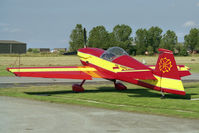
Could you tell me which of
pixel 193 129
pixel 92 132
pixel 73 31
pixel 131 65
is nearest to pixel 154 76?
pixel 131 65

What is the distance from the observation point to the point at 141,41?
3716 inches

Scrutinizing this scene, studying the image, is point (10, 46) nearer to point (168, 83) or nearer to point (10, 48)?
point (10, 48)

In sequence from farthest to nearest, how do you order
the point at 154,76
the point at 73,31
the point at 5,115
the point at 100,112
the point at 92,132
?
1. the point at 73,31
2. the point at 154,76
3. the point at 100,112
4. the point at 5,115
5. the point at 92,132

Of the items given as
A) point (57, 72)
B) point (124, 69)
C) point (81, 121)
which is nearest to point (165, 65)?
point (124, 69)

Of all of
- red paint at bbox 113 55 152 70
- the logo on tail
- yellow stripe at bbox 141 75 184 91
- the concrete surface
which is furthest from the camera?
red paint at bbox 113 55 152 70

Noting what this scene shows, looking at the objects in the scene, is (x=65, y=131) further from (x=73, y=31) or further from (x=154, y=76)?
(x=73, y=31)

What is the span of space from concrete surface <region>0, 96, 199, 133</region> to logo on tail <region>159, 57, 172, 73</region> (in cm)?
312

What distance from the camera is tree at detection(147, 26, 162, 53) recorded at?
3723 inches

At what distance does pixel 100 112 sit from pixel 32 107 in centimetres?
280

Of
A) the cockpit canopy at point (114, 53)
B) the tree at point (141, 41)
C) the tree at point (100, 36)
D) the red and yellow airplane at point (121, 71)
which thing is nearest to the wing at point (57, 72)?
the red and yellow airplane at point (121, 71)

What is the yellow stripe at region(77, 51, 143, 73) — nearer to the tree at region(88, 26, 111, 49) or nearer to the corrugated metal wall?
the tree at region(88, 26, 111, 49)

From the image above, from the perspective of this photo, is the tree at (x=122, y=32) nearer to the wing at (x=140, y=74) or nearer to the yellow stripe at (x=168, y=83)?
the yellow stripe at (x=168, y=83)

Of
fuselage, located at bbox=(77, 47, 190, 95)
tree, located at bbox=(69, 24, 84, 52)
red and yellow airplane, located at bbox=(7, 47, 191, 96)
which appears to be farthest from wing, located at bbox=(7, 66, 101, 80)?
tree, located at bbox=(69, 24, 84, 52)

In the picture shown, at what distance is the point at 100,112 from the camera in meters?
9.91
